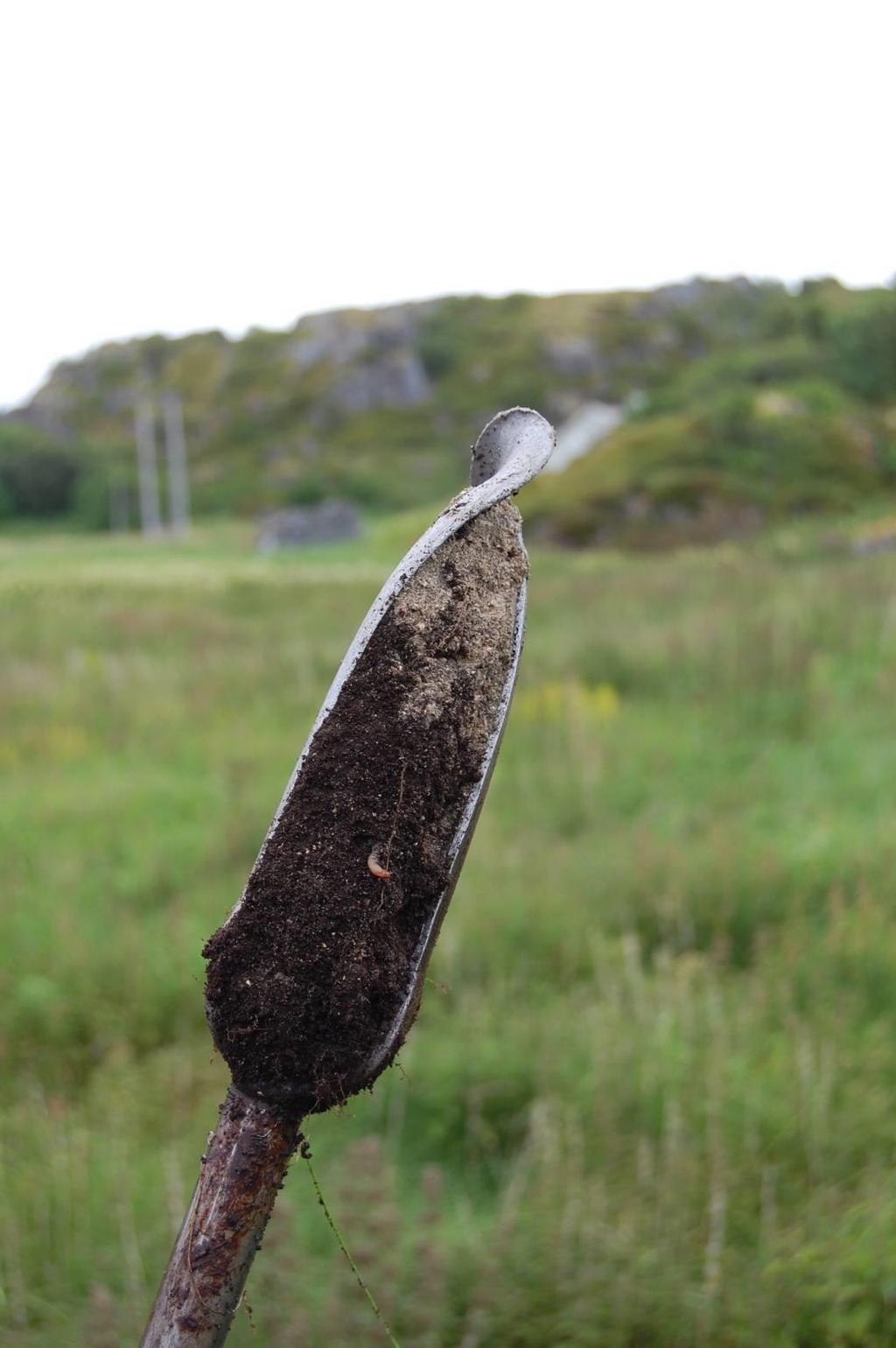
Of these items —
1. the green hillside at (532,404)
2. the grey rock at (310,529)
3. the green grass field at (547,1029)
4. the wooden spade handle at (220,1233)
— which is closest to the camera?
the wooden spade handle at (220,1233)

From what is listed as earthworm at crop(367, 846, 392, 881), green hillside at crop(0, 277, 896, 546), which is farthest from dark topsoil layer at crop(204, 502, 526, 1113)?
green hillside at crop(0, 277, 896, 546)

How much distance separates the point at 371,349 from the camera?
73.1 meters

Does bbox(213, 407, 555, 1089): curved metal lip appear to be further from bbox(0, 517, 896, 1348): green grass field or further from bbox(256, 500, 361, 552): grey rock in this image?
bbox(256, 500, 361, 552): grey rock

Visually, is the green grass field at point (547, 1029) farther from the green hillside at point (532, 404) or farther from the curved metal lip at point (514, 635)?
the green hillside at point (532, 404)

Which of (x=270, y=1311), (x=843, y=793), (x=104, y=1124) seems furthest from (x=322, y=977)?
(x=843, y=793)

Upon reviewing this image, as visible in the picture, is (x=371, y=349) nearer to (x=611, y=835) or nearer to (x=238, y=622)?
(x=238, y=622)

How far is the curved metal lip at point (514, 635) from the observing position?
33.6 inches

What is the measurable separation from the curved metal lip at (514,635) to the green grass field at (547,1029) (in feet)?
1.98

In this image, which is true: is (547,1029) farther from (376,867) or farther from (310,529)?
(310,529)

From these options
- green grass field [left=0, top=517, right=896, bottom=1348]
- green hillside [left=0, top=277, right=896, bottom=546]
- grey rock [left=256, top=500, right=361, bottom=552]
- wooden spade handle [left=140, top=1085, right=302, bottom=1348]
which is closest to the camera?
wooden spade handle [left=140, top=1085, right=302, bottom=1348]

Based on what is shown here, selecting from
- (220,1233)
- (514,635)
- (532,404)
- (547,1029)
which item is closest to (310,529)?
(532,404)

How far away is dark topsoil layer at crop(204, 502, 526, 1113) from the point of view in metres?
0.87

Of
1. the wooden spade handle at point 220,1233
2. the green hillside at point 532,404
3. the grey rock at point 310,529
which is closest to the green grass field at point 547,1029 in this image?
the wooden spade handle at point 220,1233

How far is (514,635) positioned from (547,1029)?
246 centimetres
